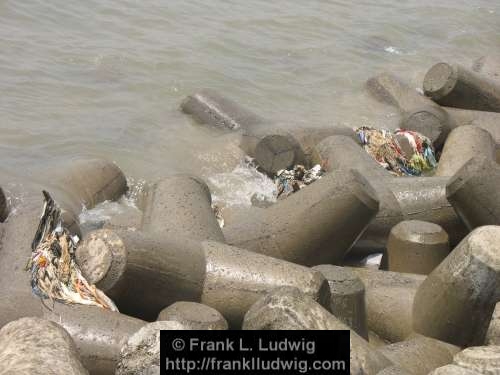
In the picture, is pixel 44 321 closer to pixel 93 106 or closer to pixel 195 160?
pixel 195 160

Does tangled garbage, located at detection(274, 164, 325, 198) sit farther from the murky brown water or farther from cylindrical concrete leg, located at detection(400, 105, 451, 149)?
cylindrical concrete leg, located at detection(400, 105, 451, 149)

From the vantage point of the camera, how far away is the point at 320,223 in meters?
5.92

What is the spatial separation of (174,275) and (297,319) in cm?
138

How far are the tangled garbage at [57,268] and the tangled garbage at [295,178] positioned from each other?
9.34ft

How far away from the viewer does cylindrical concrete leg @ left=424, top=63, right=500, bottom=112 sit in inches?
429

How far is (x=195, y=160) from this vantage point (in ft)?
31.7

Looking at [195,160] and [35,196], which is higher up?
[35,196]

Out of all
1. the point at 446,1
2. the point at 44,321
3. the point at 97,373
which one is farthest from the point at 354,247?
the point at 446,1

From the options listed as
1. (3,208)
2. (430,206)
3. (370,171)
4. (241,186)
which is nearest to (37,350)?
(3,208)

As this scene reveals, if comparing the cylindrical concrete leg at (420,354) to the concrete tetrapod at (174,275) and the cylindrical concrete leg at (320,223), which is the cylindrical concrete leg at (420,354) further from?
the cylindrical concrete leg at (320,223)

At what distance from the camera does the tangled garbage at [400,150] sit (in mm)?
9008

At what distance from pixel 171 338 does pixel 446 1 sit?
18.9 metres

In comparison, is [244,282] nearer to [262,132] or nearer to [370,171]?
[370,171]

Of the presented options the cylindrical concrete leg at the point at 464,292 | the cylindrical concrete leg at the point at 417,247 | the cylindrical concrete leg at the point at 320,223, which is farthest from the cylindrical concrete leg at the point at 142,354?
the cylindrical concrete leg at the point at 417,247
